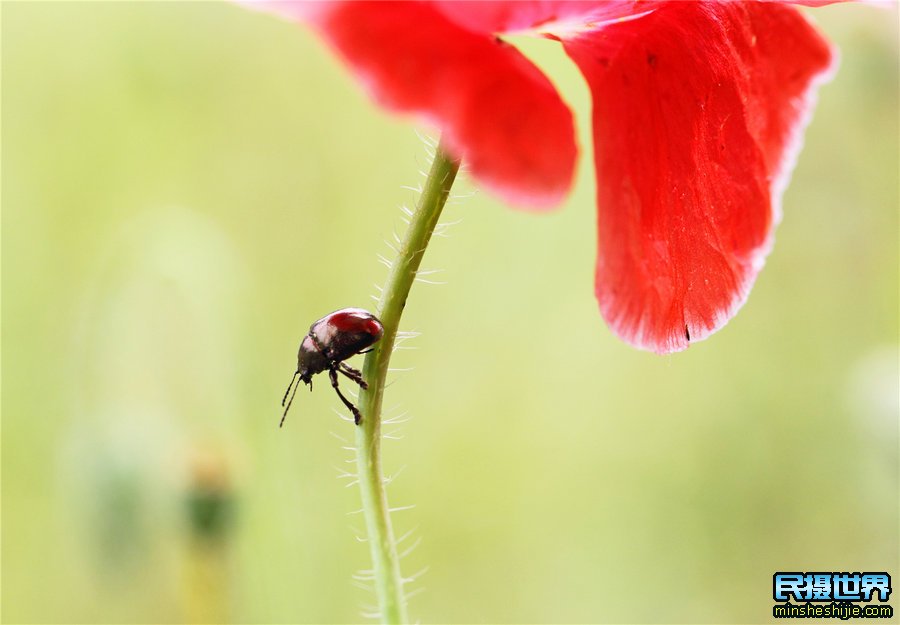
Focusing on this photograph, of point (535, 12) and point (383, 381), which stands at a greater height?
point (535, 12)

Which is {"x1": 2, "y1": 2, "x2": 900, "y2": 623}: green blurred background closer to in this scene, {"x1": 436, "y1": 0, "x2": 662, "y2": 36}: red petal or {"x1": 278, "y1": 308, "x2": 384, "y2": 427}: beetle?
{"x1": 278, "y1": 308, "x2": 384, "y2": 427}: beetle

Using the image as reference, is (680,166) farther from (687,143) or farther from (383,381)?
(383,381)

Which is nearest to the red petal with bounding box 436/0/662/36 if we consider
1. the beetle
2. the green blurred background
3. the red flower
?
the red flower

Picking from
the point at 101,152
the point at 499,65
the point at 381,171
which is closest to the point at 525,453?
the point at 381,171

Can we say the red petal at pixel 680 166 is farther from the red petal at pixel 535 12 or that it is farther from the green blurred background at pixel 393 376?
the green blurred background at pixel 393 376

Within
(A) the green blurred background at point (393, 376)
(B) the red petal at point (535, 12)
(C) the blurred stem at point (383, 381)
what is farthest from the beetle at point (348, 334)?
(A) the green blurred background at point (393, 376)

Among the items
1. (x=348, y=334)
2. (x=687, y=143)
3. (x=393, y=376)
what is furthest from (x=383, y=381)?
(x=393, y=376)
